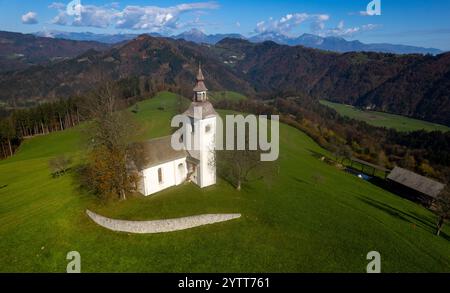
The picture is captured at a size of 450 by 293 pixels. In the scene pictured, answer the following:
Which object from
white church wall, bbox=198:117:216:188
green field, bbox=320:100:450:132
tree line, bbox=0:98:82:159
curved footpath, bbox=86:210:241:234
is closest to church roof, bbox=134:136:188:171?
white church wall, bbox=198:117:216:188

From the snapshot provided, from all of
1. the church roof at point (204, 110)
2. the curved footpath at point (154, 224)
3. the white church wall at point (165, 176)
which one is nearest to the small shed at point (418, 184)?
the church roof at point (204, 110)

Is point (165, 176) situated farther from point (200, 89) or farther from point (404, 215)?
point (404, 215)

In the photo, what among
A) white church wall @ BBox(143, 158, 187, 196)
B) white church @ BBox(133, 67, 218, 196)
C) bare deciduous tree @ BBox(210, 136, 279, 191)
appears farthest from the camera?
bare deciduous tree @ BBox(210, 136, 279, 191)

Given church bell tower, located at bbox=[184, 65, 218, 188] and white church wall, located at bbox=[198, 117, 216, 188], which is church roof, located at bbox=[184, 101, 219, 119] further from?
white church wall, located at bbox=[198, 117, 216, 188]

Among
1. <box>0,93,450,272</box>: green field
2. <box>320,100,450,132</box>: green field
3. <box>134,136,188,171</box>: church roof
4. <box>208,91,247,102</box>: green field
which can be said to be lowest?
<box>320,100,450,132</box>: green field

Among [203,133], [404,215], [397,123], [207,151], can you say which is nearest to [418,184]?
[404,215]

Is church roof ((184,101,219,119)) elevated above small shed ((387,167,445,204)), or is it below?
above
